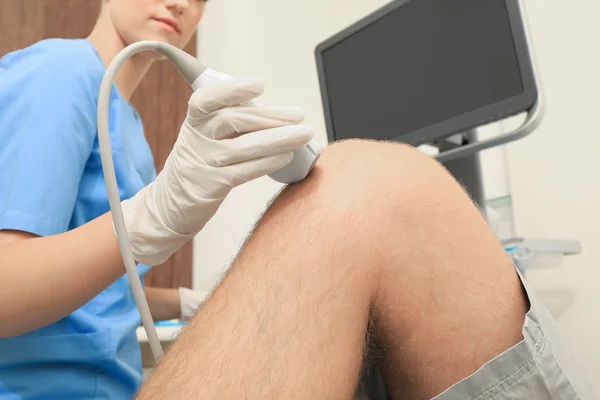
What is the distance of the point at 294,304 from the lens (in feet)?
1.26

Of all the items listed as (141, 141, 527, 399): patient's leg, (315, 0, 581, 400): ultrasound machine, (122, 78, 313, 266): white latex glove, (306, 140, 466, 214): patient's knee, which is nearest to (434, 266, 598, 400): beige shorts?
(141, 141, 527, 399): patient's leg

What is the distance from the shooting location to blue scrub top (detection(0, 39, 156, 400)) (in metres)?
0.59

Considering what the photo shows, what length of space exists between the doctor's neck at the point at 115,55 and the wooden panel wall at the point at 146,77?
0.72 m

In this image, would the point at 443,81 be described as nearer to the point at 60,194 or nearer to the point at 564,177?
the point at 564,177

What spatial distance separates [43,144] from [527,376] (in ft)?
1.89

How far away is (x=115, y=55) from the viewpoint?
844mm

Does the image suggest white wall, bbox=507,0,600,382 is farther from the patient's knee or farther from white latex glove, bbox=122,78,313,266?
white latex glove, bbox=122,78,313,266

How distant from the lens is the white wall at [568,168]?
4.10 ft

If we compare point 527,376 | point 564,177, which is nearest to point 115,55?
point 527,376

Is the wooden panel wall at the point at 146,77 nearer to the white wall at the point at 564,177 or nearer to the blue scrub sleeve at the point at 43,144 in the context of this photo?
the white wall at the point at 564,177

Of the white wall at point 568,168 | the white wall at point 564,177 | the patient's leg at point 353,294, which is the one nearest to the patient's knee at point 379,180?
the patient's leg at point 353,294

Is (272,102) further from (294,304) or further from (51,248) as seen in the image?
(294,304)

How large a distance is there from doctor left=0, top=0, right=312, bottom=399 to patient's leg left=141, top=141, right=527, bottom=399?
0.22ft

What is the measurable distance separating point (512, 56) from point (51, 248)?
88cm
